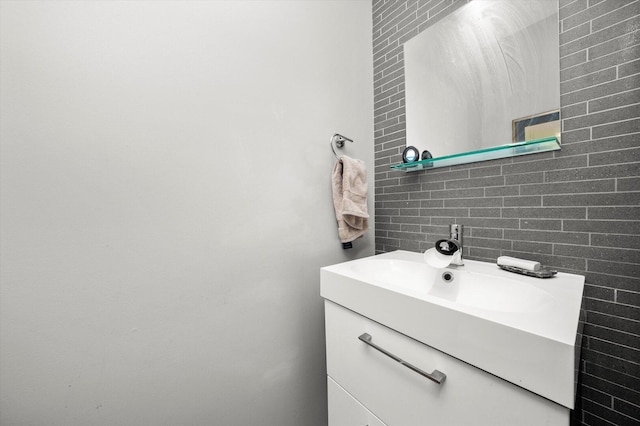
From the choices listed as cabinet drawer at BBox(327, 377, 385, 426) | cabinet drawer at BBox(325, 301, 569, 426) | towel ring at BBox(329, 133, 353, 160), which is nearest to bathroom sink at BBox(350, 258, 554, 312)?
cabinet drawer at BBox(325, 301, 569, 426)

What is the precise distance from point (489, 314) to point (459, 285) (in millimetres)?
403

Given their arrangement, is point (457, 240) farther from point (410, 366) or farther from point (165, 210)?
point (165, 210)

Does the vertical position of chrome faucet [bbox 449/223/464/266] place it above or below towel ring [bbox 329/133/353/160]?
below

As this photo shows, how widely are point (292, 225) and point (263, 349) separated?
53 centimetres

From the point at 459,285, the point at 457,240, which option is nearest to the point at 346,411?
the point at 459,285

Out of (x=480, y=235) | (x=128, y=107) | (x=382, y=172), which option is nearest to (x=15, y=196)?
(x=128, y=107)

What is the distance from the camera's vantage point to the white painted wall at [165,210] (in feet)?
2.23

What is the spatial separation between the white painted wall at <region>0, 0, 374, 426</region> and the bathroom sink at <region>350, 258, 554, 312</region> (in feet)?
0.96

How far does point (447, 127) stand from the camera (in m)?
1.12

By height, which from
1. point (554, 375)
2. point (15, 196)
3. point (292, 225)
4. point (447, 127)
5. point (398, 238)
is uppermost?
point (447, 127)

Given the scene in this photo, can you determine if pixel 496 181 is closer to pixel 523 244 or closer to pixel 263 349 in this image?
pixel 523 244

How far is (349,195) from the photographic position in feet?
3.91

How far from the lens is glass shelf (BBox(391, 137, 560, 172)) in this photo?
0.83 metres

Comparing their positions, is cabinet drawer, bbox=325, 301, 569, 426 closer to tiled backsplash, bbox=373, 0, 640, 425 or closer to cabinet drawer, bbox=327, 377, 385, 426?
cabinet drawer, bbox=327, 377, 385, 426
